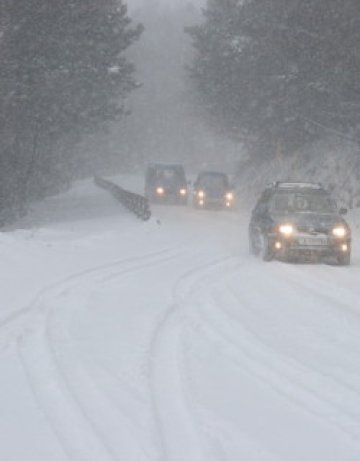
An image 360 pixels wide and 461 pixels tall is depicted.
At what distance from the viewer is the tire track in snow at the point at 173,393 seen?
5.15 m

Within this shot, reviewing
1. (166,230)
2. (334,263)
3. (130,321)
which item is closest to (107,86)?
(166,230)

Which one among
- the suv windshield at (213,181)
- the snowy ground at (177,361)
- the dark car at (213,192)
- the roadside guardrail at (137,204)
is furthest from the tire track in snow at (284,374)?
the suv windshield at (213,181)

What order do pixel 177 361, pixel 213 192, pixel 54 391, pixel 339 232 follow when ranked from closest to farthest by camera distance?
pixel 54 391 < pixel 177 361 < pixel 339 232 < pixel 213 192

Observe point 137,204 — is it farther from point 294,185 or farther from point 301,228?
point 301,228

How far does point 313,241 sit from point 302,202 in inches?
75.0

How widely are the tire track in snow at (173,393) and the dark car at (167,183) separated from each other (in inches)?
1157

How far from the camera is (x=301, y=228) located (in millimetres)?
16094

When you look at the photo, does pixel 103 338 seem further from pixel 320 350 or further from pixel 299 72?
pixel 299 72

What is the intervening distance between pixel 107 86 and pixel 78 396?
28.4 meters

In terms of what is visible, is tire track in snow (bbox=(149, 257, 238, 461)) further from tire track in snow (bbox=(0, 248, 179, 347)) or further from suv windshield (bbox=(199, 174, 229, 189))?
suv windshield (bbox=(199, 174, 229, 189))

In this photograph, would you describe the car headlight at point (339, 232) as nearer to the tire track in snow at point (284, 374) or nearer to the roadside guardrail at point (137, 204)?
the tire track in snow at point (284, 374)

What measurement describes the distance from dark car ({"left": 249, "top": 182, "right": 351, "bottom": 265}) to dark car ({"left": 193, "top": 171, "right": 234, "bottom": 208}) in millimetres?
19070

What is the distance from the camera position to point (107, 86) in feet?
110

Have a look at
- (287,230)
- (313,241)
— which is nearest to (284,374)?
(313,241)
